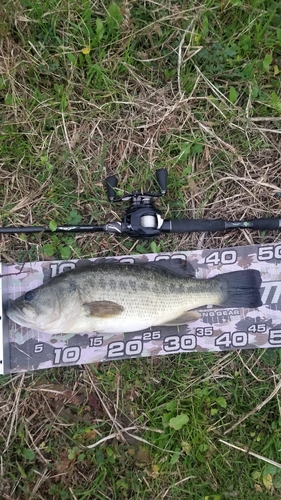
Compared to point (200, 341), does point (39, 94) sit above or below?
above

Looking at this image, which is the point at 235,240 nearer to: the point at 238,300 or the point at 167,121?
the point at 238,300

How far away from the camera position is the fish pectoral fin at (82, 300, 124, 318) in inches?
124

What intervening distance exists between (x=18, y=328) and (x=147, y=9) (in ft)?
9.04

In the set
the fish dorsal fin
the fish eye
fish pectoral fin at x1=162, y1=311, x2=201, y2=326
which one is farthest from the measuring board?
the fish eye

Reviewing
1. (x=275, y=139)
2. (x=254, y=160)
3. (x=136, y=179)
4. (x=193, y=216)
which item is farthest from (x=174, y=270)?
(x=275, y=139)

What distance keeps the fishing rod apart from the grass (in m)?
0.14

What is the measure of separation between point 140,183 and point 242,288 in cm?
114

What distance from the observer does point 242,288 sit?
342 cm

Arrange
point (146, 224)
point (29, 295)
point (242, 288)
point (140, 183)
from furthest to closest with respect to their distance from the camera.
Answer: point (140, 183), point (242, 288), point (146, 224), point (29, 295)

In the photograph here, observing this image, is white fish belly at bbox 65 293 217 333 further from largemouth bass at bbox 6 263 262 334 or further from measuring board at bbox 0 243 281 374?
measuring board at bbox 0 243 281 374

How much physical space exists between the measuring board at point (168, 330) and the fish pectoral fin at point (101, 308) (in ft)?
1.17

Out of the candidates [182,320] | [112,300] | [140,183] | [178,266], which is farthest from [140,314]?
[140,183]

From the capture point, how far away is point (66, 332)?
324 centimetres

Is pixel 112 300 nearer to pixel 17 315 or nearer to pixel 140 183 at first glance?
pixel 17 315
